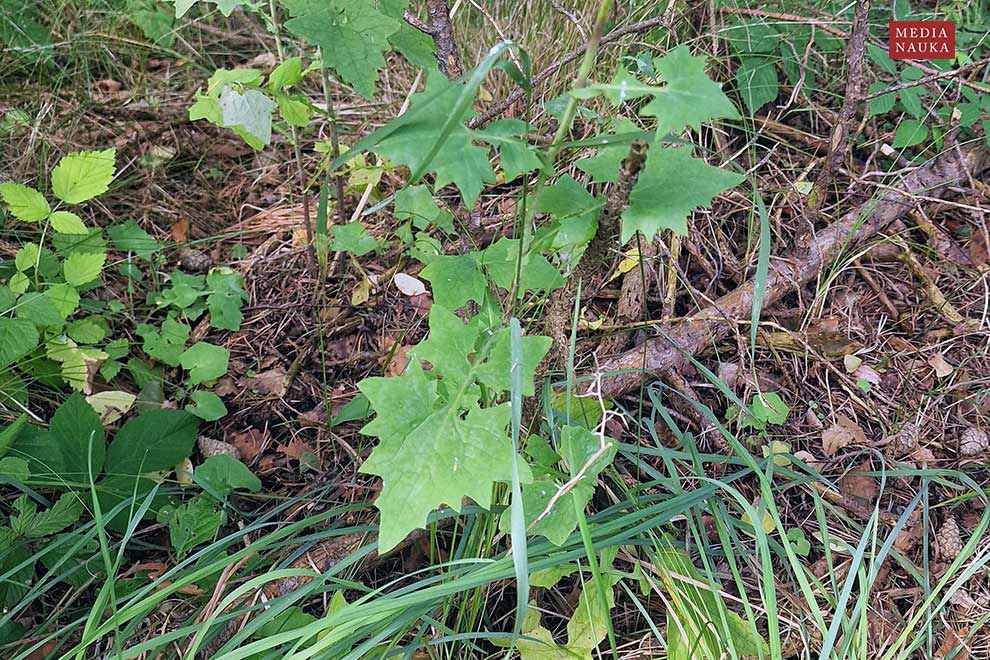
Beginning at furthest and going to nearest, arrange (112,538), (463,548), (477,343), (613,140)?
1. (112,538)
2. (463,548)
3. (477,343)
4. (613,140)

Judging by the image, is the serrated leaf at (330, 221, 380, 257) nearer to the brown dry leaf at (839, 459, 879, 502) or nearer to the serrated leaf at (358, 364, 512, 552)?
the serrated leaf at (358, 364, 512, 552)

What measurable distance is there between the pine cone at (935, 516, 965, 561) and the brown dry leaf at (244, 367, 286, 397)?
63.3 inches

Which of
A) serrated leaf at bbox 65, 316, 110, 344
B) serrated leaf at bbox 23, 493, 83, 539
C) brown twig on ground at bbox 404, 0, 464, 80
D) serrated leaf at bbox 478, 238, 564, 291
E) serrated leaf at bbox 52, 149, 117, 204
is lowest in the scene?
serrated leaf at bbox 23, 493, 83, 539

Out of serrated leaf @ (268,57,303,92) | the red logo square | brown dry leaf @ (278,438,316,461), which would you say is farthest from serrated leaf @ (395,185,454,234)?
the red logo square

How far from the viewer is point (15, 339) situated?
5.42ft

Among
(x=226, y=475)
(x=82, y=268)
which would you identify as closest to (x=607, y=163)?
(x=226, y=475)

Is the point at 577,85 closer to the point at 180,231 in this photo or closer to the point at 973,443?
the point at 973,443

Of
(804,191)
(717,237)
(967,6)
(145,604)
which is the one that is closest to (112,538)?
(145,604)

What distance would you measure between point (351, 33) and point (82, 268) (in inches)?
39.1

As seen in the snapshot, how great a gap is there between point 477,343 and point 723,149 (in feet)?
4.06

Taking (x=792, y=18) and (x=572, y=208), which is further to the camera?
(x=792, y=18)

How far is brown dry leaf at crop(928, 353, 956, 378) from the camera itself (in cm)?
181

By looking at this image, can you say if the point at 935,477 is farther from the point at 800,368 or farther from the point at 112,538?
the point at 112,538

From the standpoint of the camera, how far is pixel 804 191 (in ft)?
6.71
